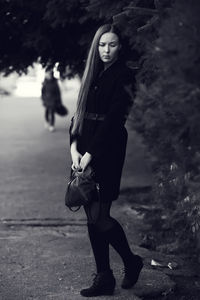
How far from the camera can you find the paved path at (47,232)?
16.6 feet

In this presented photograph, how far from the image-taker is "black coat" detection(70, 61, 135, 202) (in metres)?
4.56

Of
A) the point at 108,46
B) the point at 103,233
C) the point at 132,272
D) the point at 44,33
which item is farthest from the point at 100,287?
the point at 44,33

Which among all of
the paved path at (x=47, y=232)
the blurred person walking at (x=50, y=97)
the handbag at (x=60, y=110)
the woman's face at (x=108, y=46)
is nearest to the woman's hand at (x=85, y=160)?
the paved path at (x=47, y=232)

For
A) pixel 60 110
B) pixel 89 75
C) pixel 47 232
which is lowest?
pixel 60 110

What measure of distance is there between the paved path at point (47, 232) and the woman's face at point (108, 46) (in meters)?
0.67

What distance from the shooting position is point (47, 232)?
6.76m

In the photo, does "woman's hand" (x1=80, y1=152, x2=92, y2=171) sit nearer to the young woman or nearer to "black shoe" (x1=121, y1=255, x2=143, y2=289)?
the young woman

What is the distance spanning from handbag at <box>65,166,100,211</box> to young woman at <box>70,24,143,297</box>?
0.04 m

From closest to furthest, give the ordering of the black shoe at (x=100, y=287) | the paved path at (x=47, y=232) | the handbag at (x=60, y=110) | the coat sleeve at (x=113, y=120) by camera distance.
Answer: the coat sleeve at (x=113, y=120) → the black shoe at (x=100, y=287) → the paved path at (x=47, y=232) → the handbag at (x=60, y=110)

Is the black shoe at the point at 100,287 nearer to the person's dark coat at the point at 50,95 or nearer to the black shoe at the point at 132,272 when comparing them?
the black shoe at the point at 132,272

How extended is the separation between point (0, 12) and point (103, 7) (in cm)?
351

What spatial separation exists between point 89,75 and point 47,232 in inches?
96.5

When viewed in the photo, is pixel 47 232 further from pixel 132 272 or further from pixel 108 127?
pixel 108 127

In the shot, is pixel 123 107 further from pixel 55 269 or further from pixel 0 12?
pixel 0 12
